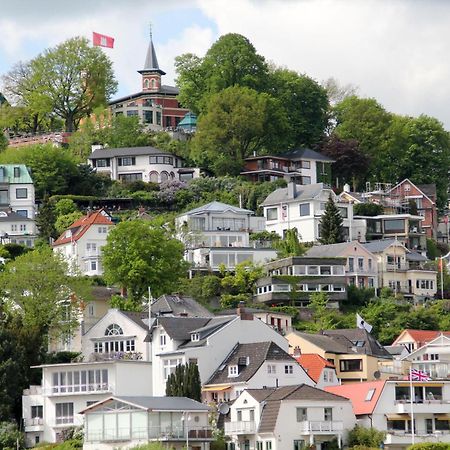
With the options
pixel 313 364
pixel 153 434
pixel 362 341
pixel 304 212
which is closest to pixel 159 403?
pixel 153 434

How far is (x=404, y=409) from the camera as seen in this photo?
81875 mm

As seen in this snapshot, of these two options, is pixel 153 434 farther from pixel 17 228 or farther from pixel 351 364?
pixel 17 228

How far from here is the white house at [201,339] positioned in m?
86.6

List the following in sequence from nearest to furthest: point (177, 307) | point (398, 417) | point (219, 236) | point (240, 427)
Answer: point (240, 427)
point (398, 417)
point (177, 307)
point (219, 236)

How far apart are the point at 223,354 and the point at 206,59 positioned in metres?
71.0

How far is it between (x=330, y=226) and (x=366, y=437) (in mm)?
46846

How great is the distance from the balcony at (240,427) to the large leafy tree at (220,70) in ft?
243

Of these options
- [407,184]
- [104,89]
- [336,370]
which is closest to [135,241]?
[336,370]

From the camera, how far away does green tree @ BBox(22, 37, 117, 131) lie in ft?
512

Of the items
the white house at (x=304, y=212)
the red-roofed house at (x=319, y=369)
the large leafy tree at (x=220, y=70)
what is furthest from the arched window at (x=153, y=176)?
the red-roofed house at (x=319, y=369)

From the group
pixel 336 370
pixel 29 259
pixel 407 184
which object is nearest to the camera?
pixel 336 370

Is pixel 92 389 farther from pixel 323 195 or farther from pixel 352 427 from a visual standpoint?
pixel 323 195

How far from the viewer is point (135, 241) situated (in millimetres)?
107562

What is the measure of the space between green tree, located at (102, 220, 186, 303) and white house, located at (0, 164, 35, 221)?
27.8 meters
